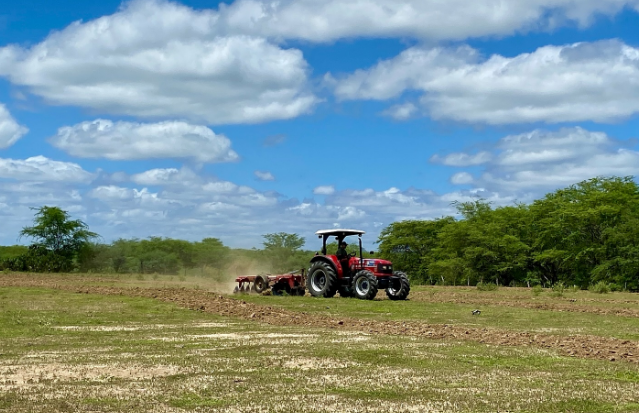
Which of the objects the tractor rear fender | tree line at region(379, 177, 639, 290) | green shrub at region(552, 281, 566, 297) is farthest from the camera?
tree line at region(379, 177, 639, 290)

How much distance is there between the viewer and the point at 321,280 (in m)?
35.2

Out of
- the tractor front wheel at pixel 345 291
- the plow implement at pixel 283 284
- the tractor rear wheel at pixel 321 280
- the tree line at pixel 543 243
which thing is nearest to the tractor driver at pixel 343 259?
the tractor front wheel at pixel 345 291

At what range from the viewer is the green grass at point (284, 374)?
Answer: 10430mm

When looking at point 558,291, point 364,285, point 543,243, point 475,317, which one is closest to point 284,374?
point 475,317

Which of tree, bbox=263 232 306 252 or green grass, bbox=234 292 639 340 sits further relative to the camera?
tree, bbox=263 232 306 252

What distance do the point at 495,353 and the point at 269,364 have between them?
471cm

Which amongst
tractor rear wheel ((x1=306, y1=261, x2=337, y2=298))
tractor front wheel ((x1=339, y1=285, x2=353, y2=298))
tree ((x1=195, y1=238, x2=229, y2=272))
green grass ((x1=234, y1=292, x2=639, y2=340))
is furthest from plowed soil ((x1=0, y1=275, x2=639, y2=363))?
tree ((x1=195, y1=238, x2=229, y2=272))

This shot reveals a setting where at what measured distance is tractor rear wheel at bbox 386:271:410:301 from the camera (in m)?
33.7

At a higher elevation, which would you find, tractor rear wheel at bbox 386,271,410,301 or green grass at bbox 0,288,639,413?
tractor rear wheel at bbox 386,271,410,301

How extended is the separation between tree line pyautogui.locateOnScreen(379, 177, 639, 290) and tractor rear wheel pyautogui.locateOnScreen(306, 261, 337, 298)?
26.5 metres

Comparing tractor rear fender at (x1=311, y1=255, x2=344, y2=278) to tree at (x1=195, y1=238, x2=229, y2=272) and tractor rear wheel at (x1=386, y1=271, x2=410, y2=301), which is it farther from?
tree at (x1=195, y1=238, x2=229, y2=272)

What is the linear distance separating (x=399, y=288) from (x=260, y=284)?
7115 mm

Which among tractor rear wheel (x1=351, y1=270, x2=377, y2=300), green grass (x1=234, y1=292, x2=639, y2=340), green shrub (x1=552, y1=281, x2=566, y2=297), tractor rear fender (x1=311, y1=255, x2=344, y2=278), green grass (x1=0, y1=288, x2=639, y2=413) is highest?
tractor rear fender (x1=311, y1=255, x2=344, y2=278)

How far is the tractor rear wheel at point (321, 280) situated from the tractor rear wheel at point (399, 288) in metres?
2.49
